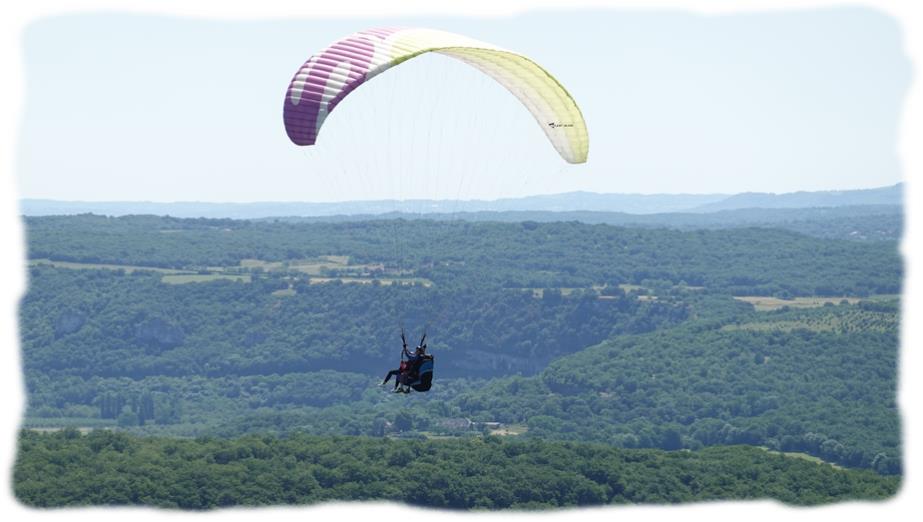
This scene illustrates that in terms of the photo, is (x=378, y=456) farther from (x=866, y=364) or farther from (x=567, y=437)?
(x=866, y=364)

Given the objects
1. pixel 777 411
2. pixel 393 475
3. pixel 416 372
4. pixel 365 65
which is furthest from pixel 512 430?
pixel 365 65

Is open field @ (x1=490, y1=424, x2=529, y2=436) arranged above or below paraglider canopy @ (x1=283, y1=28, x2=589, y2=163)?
below

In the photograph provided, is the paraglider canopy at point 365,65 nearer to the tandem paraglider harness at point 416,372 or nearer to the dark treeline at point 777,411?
the tandem paraglider harness at point 416,372

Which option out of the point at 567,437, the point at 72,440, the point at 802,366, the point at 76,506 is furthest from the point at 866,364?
the point at 76,506

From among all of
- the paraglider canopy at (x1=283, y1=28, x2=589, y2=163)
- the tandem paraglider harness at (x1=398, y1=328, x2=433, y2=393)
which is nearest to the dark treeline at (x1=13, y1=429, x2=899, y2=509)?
the tandem paraglider harness at (x1=398, y1=328, x2=433, y2=393)

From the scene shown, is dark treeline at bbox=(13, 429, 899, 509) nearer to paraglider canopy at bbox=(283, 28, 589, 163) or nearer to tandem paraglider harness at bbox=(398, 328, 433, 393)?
tandem paraglider harness at bbox=(398, 328, 433, 393)

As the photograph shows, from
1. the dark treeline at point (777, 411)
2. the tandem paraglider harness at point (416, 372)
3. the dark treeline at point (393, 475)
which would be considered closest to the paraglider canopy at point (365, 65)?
the tandem paraglider harness at point (416, 372)
